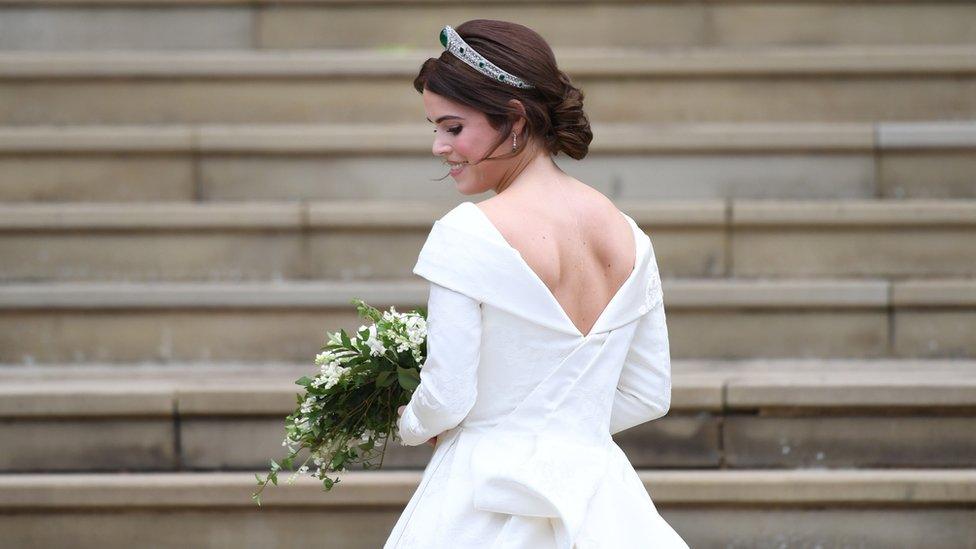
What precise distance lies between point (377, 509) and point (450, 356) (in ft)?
7.09

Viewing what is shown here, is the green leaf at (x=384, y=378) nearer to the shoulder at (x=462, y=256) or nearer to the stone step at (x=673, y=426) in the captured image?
the shoulder at (x=462, y=256)

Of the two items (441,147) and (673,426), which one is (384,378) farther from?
(673,426)

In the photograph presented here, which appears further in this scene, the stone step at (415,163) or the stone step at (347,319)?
the stone step at (415,163)

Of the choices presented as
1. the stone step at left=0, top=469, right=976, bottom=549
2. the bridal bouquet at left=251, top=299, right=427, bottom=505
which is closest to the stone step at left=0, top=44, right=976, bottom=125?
the stone step at left=0, top=469, right=976, bottom=549

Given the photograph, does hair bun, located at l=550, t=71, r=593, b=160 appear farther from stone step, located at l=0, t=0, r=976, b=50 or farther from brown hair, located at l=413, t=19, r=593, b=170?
stone step, located at l=0, t=0, r=976, b=50

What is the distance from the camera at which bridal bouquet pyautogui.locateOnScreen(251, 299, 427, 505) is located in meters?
2.95

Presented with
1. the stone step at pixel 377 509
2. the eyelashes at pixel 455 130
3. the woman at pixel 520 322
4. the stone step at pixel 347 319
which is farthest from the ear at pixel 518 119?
the stone step at pixel 347 319

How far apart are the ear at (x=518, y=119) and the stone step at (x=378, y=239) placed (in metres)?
2.92

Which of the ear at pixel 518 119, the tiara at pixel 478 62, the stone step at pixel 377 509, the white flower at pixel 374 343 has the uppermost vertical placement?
the tiara at pixel 478 62

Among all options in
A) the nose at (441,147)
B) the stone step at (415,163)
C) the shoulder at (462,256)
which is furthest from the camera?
the stone step at (415,163)

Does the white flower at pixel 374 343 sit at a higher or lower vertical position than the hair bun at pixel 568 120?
lower

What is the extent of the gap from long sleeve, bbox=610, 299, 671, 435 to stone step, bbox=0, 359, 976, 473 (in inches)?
69.6

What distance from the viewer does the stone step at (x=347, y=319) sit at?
5.40 meters

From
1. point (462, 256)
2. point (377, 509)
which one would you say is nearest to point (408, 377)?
point (462, 256)
